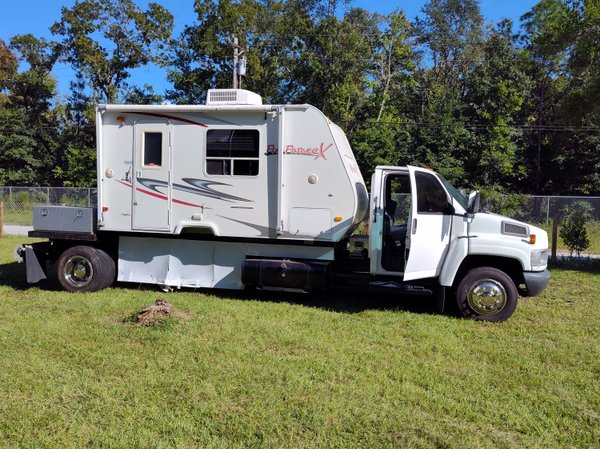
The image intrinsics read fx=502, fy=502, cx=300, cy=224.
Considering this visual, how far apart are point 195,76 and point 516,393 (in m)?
31.1

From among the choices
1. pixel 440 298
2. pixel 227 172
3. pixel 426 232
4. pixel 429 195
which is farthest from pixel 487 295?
pixel 227 172

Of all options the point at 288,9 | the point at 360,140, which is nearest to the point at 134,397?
the point at 360,140

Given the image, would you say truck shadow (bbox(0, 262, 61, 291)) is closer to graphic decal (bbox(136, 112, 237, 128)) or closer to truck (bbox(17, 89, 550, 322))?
truck (bbox(17, 89, 550, 322))

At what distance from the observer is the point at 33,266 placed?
811cm

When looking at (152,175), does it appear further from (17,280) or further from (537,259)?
(537,259)

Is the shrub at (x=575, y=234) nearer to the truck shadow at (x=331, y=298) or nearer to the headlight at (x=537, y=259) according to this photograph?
the truck shadow at (x=331, y=298)

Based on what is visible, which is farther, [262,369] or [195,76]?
[195,76]

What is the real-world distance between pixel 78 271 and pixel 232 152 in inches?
127

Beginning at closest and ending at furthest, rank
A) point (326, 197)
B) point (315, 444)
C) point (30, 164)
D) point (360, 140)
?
point (315, 444), point (326, 197), point (360, 140), point (30, 164)

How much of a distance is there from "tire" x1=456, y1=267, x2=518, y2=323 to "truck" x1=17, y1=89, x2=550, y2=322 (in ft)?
0.04

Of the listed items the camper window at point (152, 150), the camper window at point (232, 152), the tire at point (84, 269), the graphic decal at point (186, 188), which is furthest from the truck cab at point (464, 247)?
the tire at point (84, 269)

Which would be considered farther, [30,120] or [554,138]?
[30,120]

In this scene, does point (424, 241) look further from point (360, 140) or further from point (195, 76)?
point (195, 76)

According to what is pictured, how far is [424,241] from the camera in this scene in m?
6.88
